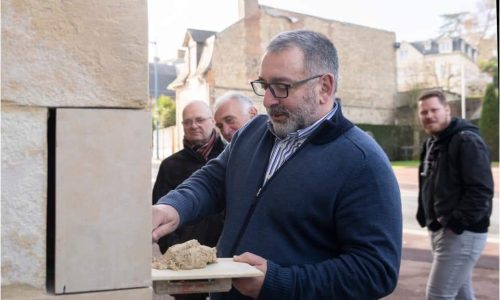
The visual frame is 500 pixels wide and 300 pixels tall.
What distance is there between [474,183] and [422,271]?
4.24 meters

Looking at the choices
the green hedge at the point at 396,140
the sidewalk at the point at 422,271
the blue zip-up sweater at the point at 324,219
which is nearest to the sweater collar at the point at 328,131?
the blue zip-up sweater at the point at 324,219

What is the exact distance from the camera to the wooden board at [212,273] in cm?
158

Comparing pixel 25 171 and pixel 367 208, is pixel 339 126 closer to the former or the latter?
pixel 367 208

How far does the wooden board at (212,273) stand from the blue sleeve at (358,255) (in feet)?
0.42

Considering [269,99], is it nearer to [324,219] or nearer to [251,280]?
[324,219]

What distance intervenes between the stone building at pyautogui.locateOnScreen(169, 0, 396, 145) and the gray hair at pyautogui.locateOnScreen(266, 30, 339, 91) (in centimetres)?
2255

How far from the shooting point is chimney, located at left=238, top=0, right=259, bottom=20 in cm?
2959

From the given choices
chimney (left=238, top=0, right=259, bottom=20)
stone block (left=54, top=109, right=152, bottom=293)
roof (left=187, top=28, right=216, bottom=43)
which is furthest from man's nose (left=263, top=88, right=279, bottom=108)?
chimney (left=238, top=0, right=259, bottom=20)

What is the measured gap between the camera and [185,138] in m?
4.43

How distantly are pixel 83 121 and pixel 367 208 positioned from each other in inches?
40.7

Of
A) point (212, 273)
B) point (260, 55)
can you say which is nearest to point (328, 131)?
point (212, 273)

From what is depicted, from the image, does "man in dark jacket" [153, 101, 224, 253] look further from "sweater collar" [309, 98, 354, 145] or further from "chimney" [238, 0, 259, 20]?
"chimney" [238, 0, 259, 20]

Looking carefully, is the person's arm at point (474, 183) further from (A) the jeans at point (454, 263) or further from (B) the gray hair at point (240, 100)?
(B) the gray hair at point (240, 100)

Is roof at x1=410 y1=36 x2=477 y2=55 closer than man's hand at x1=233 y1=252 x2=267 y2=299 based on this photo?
No
